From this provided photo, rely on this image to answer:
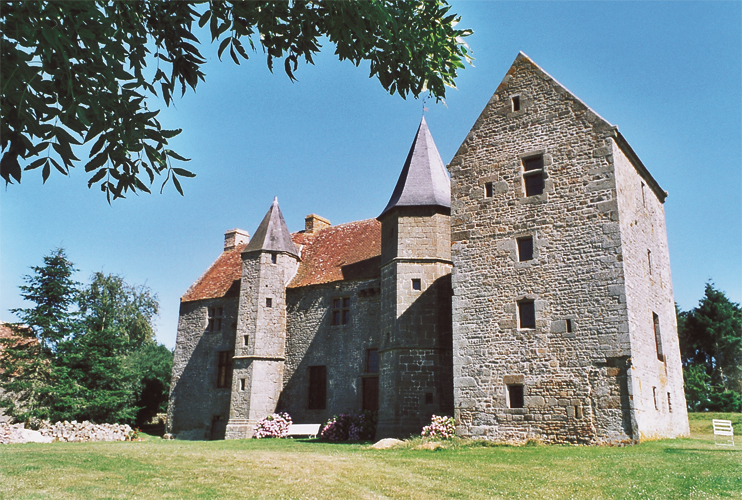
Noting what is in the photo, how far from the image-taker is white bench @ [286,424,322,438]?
2014 cm

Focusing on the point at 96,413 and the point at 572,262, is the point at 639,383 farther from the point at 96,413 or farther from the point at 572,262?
the point at 96,413

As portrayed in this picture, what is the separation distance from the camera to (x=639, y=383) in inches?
516

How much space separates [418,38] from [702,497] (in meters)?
6.51

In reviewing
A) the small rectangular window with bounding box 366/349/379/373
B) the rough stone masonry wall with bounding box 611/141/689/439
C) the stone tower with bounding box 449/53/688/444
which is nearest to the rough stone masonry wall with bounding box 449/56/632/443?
the stone tower with bounding box 449/53/688/444

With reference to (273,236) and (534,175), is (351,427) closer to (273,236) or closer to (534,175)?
(273,236)

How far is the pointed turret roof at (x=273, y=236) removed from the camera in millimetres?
23297

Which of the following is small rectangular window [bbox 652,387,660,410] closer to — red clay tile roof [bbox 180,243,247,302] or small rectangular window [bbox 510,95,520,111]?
small rectangular window [bbox 510,95,520,111]

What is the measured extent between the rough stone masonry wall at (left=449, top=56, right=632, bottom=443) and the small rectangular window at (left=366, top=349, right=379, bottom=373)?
540 centimetres

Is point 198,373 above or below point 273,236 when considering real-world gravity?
below

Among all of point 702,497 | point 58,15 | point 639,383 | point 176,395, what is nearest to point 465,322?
point 639,383

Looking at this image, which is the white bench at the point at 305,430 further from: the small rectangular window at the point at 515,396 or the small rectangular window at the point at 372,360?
the small rectangular window at the point at 515,396

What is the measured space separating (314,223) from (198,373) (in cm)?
855

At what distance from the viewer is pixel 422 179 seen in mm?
19344

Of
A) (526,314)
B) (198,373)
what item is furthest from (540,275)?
(198,373)
